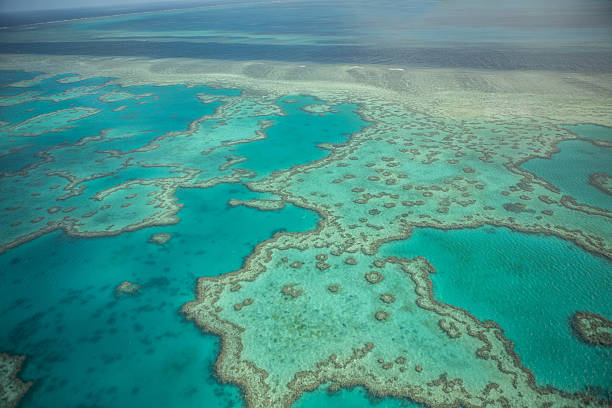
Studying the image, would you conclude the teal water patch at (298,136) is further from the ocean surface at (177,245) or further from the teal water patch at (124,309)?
the teal water patch at (124,309)

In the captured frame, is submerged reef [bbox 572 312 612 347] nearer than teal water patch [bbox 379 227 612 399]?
No

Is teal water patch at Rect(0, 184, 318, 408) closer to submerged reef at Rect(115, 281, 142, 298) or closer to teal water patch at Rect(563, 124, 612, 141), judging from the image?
submerged reef at Rect(115, 281, 142, 298)

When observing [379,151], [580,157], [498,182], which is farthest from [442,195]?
[580,157]

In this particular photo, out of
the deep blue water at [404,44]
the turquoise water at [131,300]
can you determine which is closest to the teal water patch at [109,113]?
the turquoise water at [131,300]

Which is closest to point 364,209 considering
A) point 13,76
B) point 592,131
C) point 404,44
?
point 592,131

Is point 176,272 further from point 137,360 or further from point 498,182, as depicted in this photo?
point 498,182

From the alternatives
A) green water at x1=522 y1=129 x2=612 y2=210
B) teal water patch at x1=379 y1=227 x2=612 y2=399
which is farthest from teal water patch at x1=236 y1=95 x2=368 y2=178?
green water at x1=522 y1=129 x2=612 y2=210

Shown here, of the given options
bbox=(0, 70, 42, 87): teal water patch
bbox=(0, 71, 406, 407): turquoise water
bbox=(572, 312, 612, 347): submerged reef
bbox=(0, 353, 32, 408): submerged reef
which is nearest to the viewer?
bbox=(0, 353, 32, 408): submerged reef
